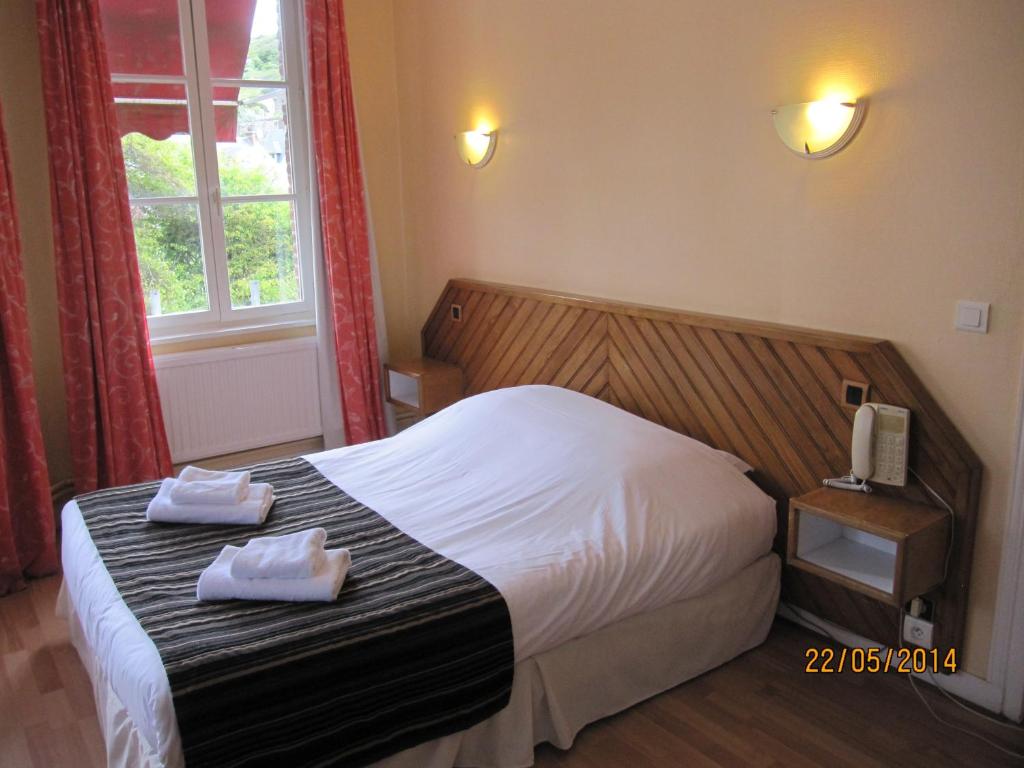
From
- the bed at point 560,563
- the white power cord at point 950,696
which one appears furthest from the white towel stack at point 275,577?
the white power cord at point 950,696

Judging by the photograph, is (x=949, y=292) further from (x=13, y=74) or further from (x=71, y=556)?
(x=13, y=74)

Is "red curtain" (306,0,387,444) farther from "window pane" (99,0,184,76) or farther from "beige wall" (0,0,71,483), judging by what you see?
"beige wall" (0,0,71,483)

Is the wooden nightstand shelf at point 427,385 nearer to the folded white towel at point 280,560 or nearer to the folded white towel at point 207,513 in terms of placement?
the folded white towel at point 207,513

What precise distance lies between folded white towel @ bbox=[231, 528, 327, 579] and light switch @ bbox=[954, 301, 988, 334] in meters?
1.93

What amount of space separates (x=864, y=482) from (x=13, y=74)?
12.2 feet

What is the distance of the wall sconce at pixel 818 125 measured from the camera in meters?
2.62

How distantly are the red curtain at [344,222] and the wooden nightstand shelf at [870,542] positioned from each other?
2630mm

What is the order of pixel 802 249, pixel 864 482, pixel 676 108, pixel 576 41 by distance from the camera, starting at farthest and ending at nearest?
1. pixel 576 41
2. pixel 676 108
3. pixel 802 249
4. pixel 864 482

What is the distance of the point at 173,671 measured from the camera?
195cm

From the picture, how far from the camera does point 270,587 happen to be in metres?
2.26

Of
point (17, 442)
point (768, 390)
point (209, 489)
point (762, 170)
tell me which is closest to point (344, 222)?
point (17, 442)

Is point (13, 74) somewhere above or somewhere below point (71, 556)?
above

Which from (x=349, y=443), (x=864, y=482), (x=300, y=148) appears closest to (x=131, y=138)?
(x=300, y=148)

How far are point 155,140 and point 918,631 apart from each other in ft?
12.4
